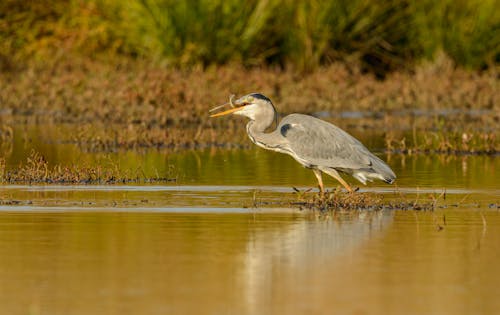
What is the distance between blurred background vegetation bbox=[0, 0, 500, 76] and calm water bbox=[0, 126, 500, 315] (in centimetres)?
1448

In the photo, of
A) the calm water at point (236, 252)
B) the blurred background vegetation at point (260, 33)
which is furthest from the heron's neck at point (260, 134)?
the blurred background vegetation at point (260, 33)

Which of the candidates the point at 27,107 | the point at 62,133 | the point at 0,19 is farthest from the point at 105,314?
the point at 0,19

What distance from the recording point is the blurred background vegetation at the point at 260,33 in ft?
93.0

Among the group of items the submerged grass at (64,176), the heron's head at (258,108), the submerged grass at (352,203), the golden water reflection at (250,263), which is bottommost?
the golden water reflection at (250,263)

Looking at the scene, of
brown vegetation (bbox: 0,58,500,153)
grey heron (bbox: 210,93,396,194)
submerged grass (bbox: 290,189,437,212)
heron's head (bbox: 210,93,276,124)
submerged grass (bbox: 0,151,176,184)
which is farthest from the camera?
brown vegetation (bbox: 0,58,500,153)

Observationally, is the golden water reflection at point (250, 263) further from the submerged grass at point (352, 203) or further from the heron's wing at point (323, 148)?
the heron's wing at point (323, 148)

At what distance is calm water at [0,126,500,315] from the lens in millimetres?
7363

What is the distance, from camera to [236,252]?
9.09 meters

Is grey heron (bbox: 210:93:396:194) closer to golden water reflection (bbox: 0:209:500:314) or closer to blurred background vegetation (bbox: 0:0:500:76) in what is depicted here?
golden water reflection (bbox: 0:209:500:314)

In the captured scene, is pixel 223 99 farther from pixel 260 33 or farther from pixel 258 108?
pixel 258 108

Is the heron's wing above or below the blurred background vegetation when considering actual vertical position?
below

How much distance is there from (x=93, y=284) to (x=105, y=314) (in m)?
0.89

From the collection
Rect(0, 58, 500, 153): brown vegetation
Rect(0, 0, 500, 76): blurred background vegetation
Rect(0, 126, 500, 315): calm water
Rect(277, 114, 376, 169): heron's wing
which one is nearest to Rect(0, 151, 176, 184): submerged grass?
Rect(0, 126, 500, 315): calm water

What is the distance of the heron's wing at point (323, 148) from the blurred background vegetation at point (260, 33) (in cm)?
1527
